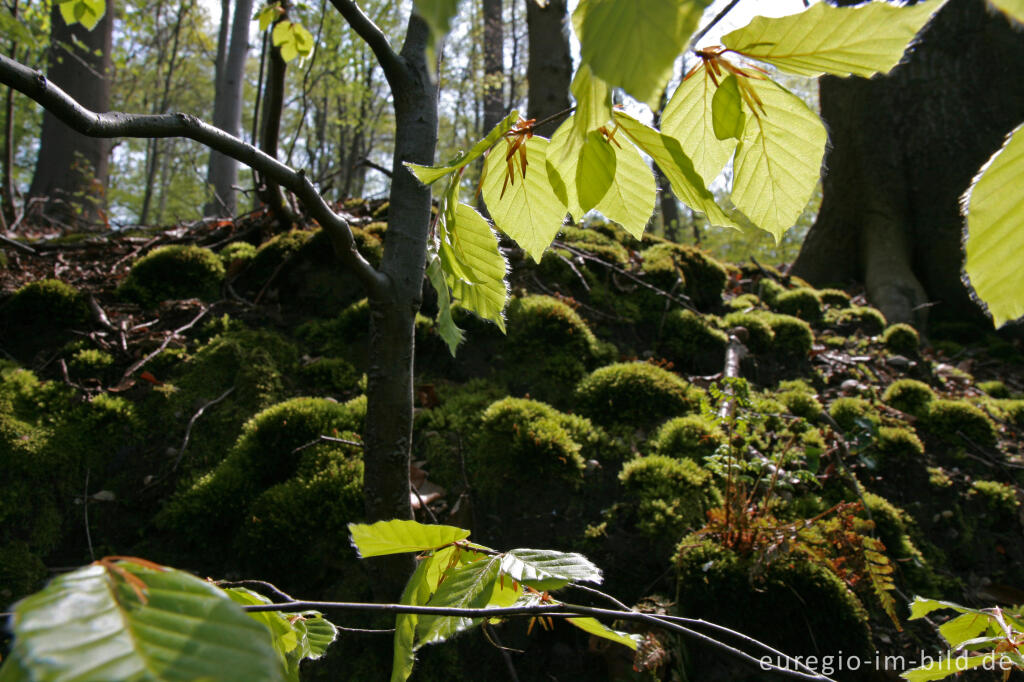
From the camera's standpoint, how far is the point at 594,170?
59 cm

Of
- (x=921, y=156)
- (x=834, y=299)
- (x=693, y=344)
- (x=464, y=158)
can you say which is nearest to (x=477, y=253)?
(x=464, y=158)

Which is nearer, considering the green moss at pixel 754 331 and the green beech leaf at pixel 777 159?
the green beech leaf at pixel 777 159

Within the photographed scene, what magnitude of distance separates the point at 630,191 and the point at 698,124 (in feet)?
0.36

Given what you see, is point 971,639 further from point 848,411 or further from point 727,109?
point 848,411

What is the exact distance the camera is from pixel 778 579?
78.8 inches

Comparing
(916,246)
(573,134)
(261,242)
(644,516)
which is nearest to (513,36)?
(916,246)

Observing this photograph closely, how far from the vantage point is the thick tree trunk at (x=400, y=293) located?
139 cm

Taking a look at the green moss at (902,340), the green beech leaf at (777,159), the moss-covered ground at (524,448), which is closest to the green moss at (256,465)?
the moss-covered ground at (524,448)

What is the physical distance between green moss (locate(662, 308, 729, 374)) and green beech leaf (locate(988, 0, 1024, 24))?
3.58 m

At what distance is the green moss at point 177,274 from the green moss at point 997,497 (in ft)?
15.8

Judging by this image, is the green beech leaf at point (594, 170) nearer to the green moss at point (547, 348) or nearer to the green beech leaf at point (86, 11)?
the green beech leaf at point (86, 11)

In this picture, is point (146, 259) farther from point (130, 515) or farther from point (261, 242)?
point (130, 515)

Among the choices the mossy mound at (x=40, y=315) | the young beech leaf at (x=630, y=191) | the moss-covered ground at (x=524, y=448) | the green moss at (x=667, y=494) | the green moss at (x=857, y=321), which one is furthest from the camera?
the green moss at (x=857, y=321)

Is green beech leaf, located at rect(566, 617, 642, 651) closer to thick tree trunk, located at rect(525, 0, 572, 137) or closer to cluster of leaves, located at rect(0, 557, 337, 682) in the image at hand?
cluster of leaves, located at rect(0, 557, 337, 682)
